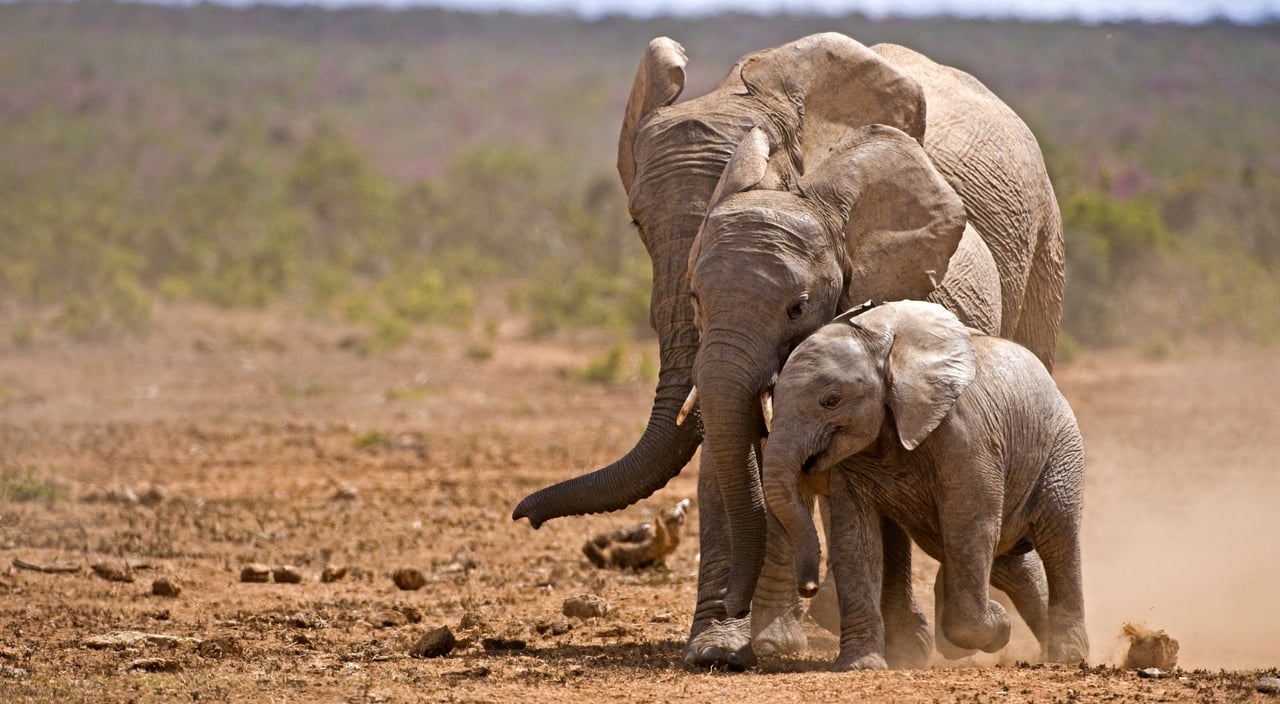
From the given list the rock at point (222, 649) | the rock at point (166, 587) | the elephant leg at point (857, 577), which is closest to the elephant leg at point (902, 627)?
the elephant leg at point (857, 577)

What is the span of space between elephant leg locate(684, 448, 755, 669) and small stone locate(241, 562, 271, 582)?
2694 millimetres

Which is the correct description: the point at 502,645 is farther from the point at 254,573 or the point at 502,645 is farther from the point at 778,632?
the point at 254,573

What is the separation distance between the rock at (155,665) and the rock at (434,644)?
0.91 m

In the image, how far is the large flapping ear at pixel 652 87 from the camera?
686cm

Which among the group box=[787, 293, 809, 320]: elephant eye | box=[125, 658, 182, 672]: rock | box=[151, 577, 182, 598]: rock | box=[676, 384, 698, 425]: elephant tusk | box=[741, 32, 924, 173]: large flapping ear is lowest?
box=[125, 658, 182, 672]: rock

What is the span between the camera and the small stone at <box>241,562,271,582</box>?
8289mm

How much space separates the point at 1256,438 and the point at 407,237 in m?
20.1

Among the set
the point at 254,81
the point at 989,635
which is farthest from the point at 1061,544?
the point at 254,81

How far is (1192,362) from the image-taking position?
61.5 feet

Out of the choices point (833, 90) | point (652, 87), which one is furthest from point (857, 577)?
point (652, 87)

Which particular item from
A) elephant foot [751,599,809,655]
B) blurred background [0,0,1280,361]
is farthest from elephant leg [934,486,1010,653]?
blurred background [0,0,1280,361]

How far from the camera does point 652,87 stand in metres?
6.91

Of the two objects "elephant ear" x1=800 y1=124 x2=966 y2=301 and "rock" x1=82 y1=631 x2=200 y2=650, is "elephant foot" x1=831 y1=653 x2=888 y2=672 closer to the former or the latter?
"elephant ear" x1=800 y1=124 x2=966 y2=301

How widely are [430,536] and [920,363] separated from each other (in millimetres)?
4659
